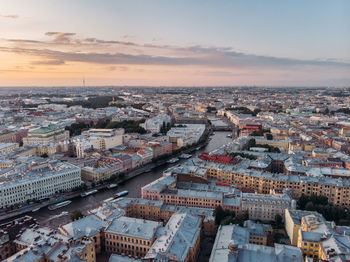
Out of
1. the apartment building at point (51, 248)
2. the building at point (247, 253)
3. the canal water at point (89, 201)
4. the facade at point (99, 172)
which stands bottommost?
the canal water at point (89, 201)

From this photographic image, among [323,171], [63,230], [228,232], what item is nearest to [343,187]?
[323,171]

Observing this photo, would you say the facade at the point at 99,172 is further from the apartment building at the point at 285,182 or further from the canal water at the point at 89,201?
the apartment building at the point at 285,182

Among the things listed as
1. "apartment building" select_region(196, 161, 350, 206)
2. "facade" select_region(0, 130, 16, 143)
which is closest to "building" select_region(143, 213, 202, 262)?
"apartment building" select_region(196, 161, 350, 206)

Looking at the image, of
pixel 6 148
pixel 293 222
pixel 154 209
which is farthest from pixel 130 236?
pixel 6 148

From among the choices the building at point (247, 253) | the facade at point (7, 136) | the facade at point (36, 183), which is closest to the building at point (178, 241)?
the building at point (247, 253)

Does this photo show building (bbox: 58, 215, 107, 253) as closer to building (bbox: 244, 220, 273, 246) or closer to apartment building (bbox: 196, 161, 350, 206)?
building (bbox: 244, 220, 273, 246)

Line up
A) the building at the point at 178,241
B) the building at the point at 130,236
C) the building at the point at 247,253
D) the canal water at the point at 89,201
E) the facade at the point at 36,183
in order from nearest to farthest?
the building at the point at 178,241 → the building at the point at 247,253 → the building at the point at 130,236 → the canal water at the point at 89,201 → the facade at the point at 36,183

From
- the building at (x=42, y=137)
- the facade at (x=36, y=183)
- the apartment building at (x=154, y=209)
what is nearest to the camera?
the apartment building at (x=154, y=209)

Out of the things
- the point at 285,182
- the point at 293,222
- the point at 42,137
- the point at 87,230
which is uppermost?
the point at 42,137

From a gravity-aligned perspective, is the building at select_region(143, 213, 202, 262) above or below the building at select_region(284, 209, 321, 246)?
above

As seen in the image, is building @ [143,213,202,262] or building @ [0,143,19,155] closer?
building @ [143,213,202,262]

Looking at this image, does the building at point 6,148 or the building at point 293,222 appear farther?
the building at point 6,148

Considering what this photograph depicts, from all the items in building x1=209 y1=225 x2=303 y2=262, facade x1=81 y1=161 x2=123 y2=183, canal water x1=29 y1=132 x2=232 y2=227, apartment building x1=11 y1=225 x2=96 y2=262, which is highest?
apartment building x1=11 y1=225 x2=96 y2=262

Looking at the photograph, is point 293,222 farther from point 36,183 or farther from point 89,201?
point 36,183
